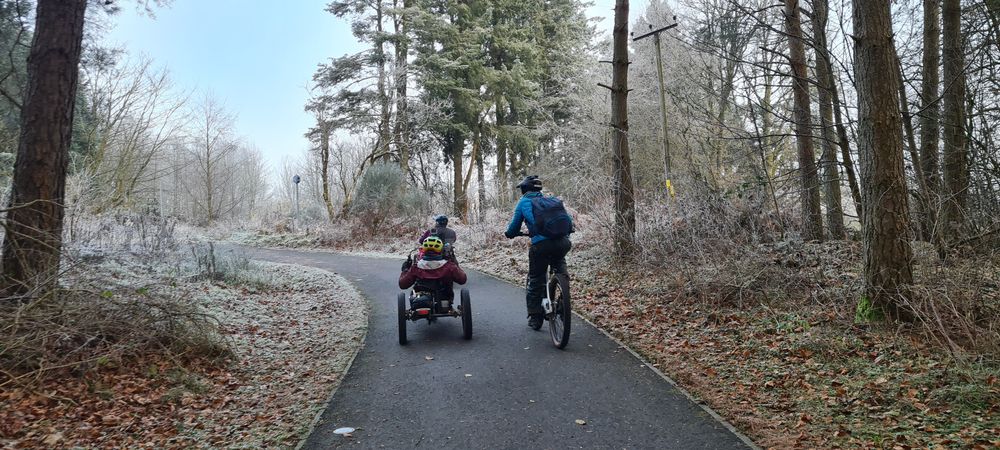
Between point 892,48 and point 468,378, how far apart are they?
17.9 ft

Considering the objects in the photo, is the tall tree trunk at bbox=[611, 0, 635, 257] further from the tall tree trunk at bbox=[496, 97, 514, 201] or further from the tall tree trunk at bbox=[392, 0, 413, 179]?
the tall tree trunk at bbox=[392, 0, 413, 179]

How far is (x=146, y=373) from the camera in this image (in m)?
5.31

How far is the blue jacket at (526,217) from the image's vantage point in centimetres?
661

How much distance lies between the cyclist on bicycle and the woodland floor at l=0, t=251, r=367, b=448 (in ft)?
8.40

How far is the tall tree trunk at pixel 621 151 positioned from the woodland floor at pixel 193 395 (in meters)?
5.35

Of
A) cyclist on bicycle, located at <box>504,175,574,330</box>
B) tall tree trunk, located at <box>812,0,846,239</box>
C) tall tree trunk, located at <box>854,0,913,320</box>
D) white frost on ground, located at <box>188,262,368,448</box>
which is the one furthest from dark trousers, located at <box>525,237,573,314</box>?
tall tree trunk, located at <box>812,0,846,239</box>

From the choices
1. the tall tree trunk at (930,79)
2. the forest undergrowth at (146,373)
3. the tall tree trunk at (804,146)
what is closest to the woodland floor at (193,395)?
the forest undergrowth at (146,373)

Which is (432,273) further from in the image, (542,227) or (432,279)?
(542,227)

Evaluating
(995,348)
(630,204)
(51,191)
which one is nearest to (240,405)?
(51,191)

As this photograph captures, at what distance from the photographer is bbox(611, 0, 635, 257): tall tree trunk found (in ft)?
35.7

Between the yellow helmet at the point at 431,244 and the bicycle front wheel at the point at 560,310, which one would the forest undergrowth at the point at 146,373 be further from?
the bicycle front wheel at the point at 560,310

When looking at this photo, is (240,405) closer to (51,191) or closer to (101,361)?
(101,361)

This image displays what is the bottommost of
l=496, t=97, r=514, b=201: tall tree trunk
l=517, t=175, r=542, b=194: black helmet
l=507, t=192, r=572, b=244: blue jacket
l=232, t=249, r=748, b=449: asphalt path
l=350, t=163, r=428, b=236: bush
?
l=232, t=249, r=748, b=449: asphalt path

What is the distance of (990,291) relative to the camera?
4988 millimetres
